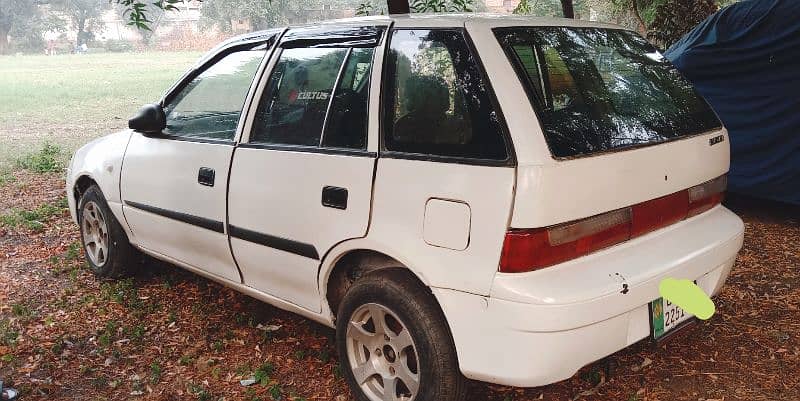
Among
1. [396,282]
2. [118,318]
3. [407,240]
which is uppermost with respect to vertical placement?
[407,240]

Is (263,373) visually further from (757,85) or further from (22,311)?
(757,85)

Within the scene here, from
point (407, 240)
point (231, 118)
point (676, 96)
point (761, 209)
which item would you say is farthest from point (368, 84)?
point (761, 209)

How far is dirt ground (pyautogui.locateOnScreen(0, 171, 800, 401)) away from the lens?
3.12 meters

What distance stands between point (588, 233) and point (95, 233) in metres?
3.77

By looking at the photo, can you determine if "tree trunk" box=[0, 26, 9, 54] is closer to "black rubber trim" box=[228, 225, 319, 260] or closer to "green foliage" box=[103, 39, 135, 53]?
"green foliage" box=[103, 39, 135, 53]

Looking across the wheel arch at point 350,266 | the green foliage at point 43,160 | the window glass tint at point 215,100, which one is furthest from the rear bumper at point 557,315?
the green foliage at point 43,160

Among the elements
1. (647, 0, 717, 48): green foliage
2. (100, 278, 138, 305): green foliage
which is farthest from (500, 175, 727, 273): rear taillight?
(647, 0, 717, 48): green foliage

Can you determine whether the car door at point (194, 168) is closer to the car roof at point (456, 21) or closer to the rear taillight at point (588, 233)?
the car roof at point (456, 21)

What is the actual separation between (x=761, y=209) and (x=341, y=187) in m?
4.83

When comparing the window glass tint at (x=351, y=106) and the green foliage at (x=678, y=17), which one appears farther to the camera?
the green foliage at (x=678, y=17)

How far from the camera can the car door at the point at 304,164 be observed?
281 centimetres

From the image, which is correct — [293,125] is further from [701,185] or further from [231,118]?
[701,185]

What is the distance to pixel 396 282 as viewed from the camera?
8.62 ft

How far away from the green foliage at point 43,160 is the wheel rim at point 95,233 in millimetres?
5714
